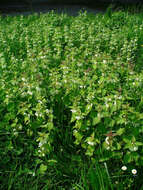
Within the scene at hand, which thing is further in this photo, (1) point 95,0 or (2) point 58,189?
(1) point 95,0

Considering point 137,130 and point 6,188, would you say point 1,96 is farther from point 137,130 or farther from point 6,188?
point 137,130

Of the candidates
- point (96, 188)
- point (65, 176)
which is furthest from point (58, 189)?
point (96, 188)

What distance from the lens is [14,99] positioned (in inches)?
102

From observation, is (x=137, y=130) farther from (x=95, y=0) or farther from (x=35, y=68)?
(x=95, y=0)

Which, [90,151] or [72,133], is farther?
[72,133]

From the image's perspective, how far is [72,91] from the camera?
103 inches

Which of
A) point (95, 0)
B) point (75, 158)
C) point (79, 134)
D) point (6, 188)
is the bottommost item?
point (6, 188)

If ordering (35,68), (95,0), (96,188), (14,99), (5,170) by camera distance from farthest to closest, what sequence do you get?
(95,0), (35,68), (14,99), (5,170), (96,188)

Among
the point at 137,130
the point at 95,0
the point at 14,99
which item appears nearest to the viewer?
the point at 137,130

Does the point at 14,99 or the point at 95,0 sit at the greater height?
the point at 95,0

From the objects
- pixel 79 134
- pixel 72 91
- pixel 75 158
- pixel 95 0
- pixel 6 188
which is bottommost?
pixel 6 188

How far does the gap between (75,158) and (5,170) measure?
67cm

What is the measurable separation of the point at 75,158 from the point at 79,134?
0.25 meters

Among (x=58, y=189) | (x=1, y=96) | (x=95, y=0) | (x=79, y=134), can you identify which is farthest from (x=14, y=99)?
(x=95, y=0)
